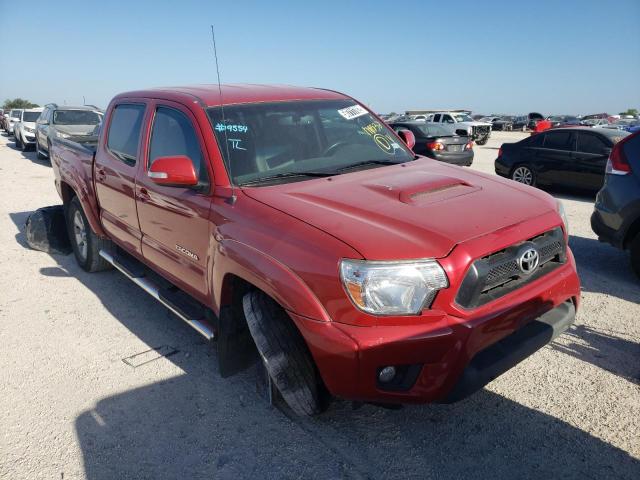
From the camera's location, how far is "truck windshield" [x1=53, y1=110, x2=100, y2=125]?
15656 millimetres

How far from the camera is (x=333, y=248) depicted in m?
2.23

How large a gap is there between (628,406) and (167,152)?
335 cm

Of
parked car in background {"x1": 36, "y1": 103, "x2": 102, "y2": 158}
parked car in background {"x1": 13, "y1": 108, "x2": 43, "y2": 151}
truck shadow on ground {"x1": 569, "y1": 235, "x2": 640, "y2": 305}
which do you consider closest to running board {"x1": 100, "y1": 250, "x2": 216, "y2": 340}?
truck shadow on ground {"x1": 569, "y1": 235, "x2": 640, "y2": 305}

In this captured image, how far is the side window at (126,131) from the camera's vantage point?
394 centimetres

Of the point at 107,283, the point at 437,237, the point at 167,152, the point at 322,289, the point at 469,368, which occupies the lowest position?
the point at 107,283

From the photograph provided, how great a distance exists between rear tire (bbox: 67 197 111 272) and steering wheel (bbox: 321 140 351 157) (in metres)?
2.69

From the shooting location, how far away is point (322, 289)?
2236mm

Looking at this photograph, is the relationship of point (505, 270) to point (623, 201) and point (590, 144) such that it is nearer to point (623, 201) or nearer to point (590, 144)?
point (623, 201)

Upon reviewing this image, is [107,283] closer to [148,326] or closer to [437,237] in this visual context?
[148,326]

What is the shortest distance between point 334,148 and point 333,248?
1433 millimetres

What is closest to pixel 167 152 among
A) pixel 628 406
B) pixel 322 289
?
pixel 322 289

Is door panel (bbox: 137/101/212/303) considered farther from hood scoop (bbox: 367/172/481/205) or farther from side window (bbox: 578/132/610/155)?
side window (bbox: 578/132/610/155)

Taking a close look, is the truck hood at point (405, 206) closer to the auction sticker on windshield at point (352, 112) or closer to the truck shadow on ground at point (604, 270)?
the auction sticker on windshield at point (352, 112)

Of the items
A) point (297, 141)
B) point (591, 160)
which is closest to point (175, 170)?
point (297, 141)
